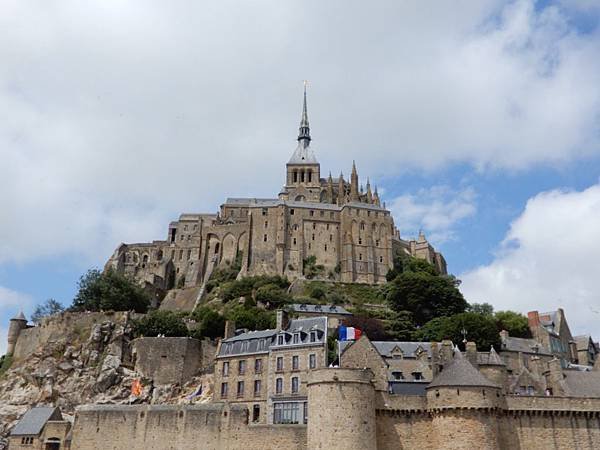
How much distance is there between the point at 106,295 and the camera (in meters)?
64.2

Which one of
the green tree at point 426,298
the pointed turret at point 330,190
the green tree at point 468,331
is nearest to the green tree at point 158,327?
the green tree at point 468,331

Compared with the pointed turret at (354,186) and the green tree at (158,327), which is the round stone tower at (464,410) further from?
the pointed turret at (354,186)

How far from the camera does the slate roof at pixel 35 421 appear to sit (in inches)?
1565

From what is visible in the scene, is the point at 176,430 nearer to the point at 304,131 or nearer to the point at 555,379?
the point at 555,379

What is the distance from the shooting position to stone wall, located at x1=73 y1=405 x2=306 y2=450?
34.3 metres

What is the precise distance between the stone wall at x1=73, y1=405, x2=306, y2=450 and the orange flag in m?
8.50

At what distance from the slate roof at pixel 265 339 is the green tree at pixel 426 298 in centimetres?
2147

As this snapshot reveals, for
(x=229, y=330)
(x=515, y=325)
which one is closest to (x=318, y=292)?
(x=515, y=325)

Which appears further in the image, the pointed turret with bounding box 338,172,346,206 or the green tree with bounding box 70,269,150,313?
the pointed turret with bounding box 338,172,346,206

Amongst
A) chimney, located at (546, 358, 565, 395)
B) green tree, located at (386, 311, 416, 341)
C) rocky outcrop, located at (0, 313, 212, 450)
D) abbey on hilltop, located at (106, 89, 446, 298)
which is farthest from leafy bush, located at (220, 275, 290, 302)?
chimney, located at (546, 358, 565, 395)

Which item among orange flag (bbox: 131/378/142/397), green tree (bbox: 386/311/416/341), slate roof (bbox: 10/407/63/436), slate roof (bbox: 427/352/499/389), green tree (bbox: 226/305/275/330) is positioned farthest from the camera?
green tree (bbox: 386/311/416/341)

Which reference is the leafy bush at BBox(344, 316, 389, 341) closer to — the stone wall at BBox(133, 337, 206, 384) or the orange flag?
the stone wall at BBox(133, 337, 206, 384)

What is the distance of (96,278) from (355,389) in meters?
42.9

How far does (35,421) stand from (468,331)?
32847 millimetres
